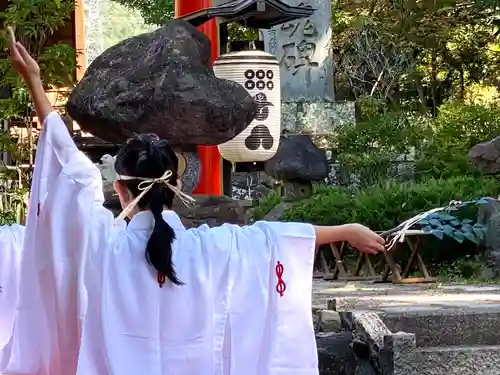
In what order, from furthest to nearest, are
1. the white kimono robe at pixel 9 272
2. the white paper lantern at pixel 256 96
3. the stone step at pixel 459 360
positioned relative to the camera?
the white paper lantern at pixel 256 96 → the stone step at pixel 459 360 → the white kimono robe at pixel 9 272

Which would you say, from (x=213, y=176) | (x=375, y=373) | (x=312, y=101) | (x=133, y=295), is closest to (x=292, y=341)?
(x=133, y=295)

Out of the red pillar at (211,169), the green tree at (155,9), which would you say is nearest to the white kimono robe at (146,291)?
the red pillar at (211,169)

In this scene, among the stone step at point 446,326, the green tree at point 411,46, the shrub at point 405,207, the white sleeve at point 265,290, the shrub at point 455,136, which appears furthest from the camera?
the green tree at point 411,46

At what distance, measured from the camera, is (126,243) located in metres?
3.52

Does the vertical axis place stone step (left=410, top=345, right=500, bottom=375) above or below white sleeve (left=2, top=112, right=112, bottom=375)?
below

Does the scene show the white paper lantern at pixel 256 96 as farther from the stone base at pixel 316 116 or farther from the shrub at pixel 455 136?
the stone base at pixel 316 116

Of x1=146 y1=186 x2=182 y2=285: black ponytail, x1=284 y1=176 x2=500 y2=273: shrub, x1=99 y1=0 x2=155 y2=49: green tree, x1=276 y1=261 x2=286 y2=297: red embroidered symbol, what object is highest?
x1=99 y1=0 x2=155 y2=49: green tree

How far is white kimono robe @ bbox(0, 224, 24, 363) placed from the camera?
471cm

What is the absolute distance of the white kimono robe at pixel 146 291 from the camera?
3480 millimetres

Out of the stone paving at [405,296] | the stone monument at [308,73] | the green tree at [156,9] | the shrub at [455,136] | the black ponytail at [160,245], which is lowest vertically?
the stone paving at [405,296]

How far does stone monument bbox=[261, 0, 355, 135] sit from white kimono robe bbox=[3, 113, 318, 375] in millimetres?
13102

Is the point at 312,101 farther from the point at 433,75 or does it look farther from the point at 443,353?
the point at 443,353

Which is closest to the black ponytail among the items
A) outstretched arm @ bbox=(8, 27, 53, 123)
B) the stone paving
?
outstretched arm @ bbox=(8, 27, 53, 123)

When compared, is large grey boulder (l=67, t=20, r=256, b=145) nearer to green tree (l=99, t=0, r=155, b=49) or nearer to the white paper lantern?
the white paper lantern
